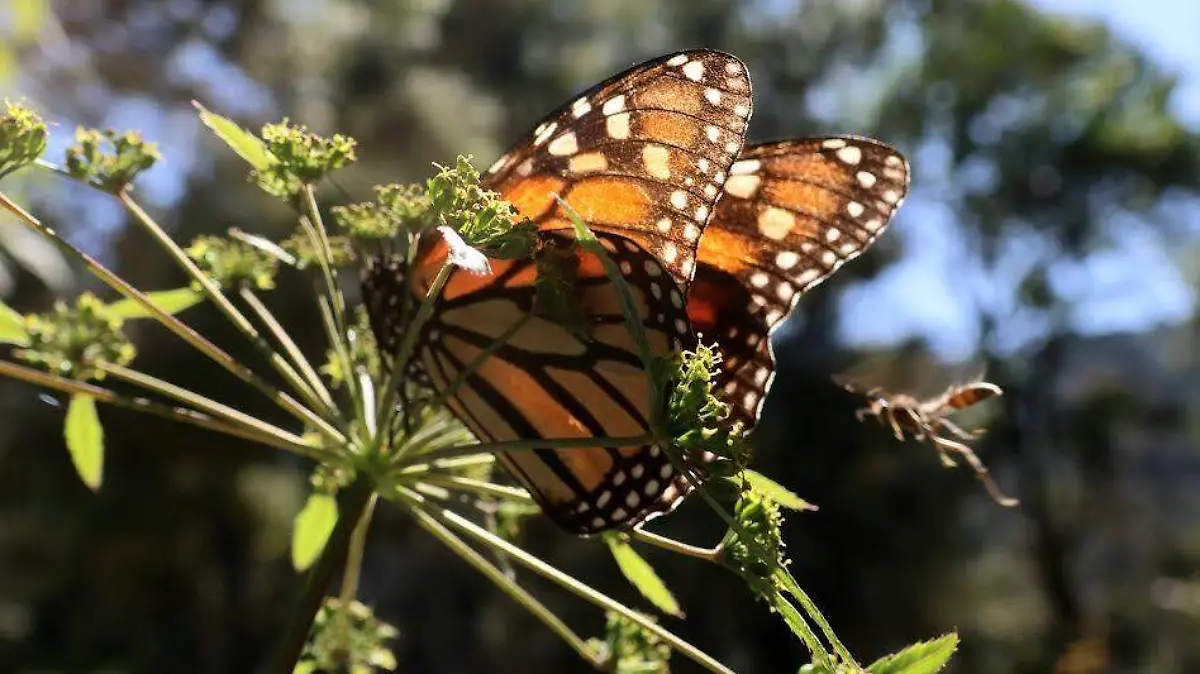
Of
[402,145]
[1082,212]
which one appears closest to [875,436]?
[1082,212]

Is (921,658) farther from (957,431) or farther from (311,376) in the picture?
(311,376)

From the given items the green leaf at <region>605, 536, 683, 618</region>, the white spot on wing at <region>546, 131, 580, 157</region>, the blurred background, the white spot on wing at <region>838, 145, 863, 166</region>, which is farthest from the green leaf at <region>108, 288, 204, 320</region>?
the blurred background

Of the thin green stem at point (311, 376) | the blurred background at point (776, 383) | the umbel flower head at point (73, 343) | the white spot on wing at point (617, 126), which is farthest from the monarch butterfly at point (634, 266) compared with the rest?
the blurred background at point (776, 383)

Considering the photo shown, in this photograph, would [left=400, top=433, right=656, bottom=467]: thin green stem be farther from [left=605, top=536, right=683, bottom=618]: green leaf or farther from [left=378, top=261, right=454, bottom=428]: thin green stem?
[left=605, top=536, right=683, bottom=618]: green leaf

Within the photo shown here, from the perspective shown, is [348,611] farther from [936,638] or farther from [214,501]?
[214,501]

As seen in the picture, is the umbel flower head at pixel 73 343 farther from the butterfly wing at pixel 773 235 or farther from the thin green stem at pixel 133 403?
the butterfly wing at pixel 773 235

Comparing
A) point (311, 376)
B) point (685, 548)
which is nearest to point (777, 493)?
point (685, 548)
